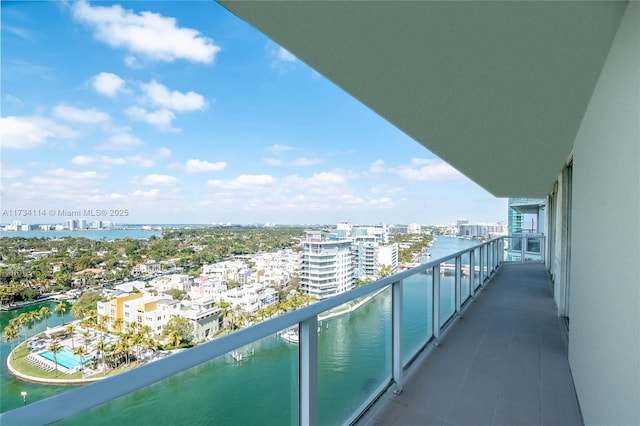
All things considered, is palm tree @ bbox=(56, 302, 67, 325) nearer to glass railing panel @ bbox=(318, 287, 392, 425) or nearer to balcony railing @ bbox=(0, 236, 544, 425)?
balcony railing @ bbox=(0, 236, 544, 425)

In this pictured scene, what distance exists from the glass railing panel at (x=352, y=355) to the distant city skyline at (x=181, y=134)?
7.71m

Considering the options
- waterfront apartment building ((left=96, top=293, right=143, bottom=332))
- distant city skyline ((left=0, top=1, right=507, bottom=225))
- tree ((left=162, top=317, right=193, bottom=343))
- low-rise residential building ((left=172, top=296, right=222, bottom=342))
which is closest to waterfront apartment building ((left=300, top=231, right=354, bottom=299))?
low-rise residential building ((left=172, top=296, right=222, bottom=342))

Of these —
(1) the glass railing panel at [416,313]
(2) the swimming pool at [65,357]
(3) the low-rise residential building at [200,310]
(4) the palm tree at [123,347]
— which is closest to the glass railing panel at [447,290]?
(1) the glass railing panel at [416,313]

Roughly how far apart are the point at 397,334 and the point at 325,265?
1562cm

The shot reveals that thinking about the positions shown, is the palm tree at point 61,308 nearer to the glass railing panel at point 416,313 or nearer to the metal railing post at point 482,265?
the glass railing panel at point 416,313

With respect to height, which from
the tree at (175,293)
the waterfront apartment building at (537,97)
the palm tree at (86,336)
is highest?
the waterfront apartment building at (537,97)

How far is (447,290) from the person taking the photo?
4844mm

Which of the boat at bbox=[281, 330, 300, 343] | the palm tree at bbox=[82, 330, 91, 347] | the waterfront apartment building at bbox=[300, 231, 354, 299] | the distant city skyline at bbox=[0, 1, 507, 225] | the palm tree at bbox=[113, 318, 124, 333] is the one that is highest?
the distant city skyline at bbox=[0, 1, 507, 225]

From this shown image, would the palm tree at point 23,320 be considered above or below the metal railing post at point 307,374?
below

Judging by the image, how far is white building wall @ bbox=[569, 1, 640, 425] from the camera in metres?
1.55

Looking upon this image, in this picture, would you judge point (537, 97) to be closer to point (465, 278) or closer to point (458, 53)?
point (458, 53)

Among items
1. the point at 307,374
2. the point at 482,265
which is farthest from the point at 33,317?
the point at 482,265

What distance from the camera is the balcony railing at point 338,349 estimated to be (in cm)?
87

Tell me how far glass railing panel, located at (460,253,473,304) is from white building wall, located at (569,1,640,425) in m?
2.76
